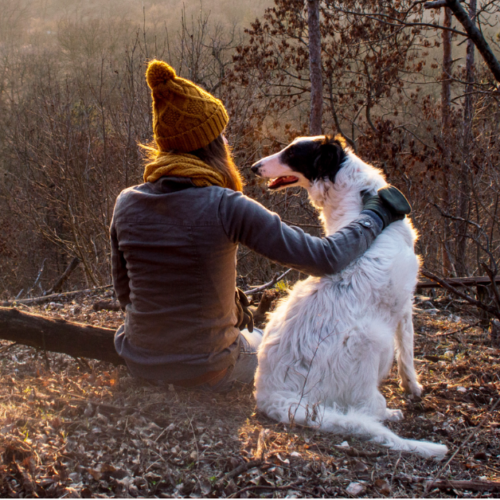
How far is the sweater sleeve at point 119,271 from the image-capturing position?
2689 millimetres

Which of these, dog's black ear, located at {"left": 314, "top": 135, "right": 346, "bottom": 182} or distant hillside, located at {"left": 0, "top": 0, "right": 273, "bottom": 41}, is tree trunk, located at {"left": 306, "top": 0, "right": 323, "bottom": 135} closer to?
dog's black ear, located at {"left": 314, "top": 135, "right": 346, "bottom": 182}

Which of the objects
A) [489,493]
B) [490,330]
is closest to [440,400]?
[489,493]

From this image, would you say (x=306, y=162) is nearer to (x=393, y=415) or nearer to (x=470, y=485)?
(x=393, y=415)

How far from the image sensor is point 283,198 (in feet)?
30.5

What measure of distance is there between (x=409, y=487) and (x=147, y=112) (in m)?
7.07

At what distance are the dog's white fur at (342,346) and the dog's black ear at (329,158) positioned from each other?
667 mm

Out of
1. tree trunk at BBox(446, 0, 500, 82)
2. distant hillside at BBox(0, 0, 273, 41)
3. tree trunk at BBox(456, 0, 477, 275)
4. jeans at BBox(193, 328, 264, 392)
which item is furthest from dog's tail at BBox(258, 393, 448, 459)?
distant hillside at BBox(0, 0, 273, 41)

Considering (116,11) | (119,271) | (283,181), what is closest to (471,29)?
(283,181)

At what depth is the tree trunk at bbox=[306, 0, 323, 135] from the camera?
24.1 feet

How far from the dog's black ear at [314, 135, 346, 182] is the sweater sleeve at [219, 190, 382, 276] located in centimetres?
94

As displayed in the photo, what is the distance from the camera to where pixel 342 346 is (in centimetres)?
256

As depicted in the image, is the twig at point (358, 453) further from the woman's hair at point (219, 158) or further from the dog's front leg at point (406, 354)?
the woman's hair at point (219, 158)

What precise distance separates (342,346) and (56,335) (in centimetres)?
187

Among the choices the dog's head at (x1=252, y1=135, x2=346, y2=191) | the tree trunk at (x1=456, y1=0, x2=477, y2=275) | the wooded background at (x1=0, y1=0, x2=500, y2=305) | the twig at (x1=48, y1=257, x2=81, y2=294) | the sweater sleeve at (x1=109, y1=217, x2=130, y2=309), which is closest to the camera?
the sweater sleeve at (x1=109, y1=217, x2=130, y2=309)
